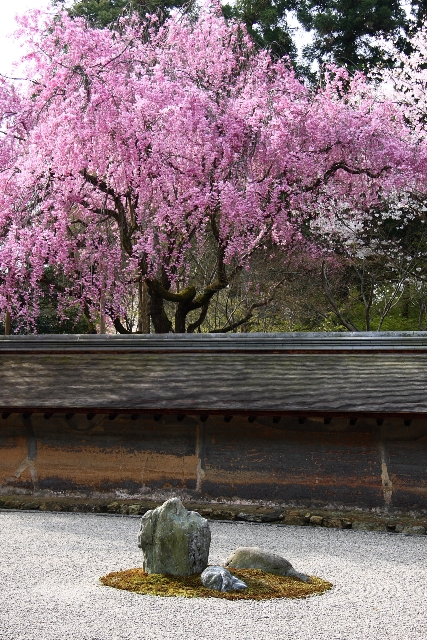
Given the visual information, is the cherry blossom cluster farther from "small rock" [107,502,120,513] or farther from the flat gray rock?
the flat gray rock

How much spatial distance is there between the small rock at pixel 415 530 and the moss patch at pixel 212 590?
9.92ft

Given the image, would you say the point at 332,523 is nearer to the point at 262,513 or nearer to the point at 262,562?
the point at 262,513

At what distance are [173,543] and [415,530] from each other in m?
3.90

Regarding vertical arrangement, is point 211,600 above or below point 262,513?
above

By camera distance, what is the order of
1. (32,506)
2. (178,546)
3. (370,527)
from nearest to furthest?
(178,546) → (370,527) → (32,506)

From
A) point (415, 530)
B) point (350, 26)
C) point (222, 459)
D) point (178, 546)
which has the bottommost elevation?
point (415, 530)

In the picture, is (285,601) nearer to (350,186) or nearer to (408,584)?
(408,584)

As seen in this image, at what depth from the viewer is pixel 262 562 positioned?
285 inches

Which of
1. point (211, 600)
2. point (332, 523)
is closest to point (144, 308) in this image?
Result: point (332, 523)

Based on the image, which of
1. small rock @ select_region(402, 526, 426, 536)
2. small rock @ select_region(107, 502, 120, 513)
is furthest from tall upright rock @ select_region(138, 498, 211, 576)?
small rock @ select_region(107, 502, 120, 513)

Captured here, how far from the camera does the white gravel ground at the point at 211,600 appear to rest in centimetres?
560

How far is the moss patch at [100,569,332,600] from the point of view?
6512 millimetres

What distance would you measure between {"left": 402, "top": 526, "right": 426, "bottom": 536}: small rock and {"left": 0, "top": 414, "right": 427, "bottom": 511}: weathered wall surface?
42cm

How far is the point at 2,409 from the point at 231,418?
282 centimetres
